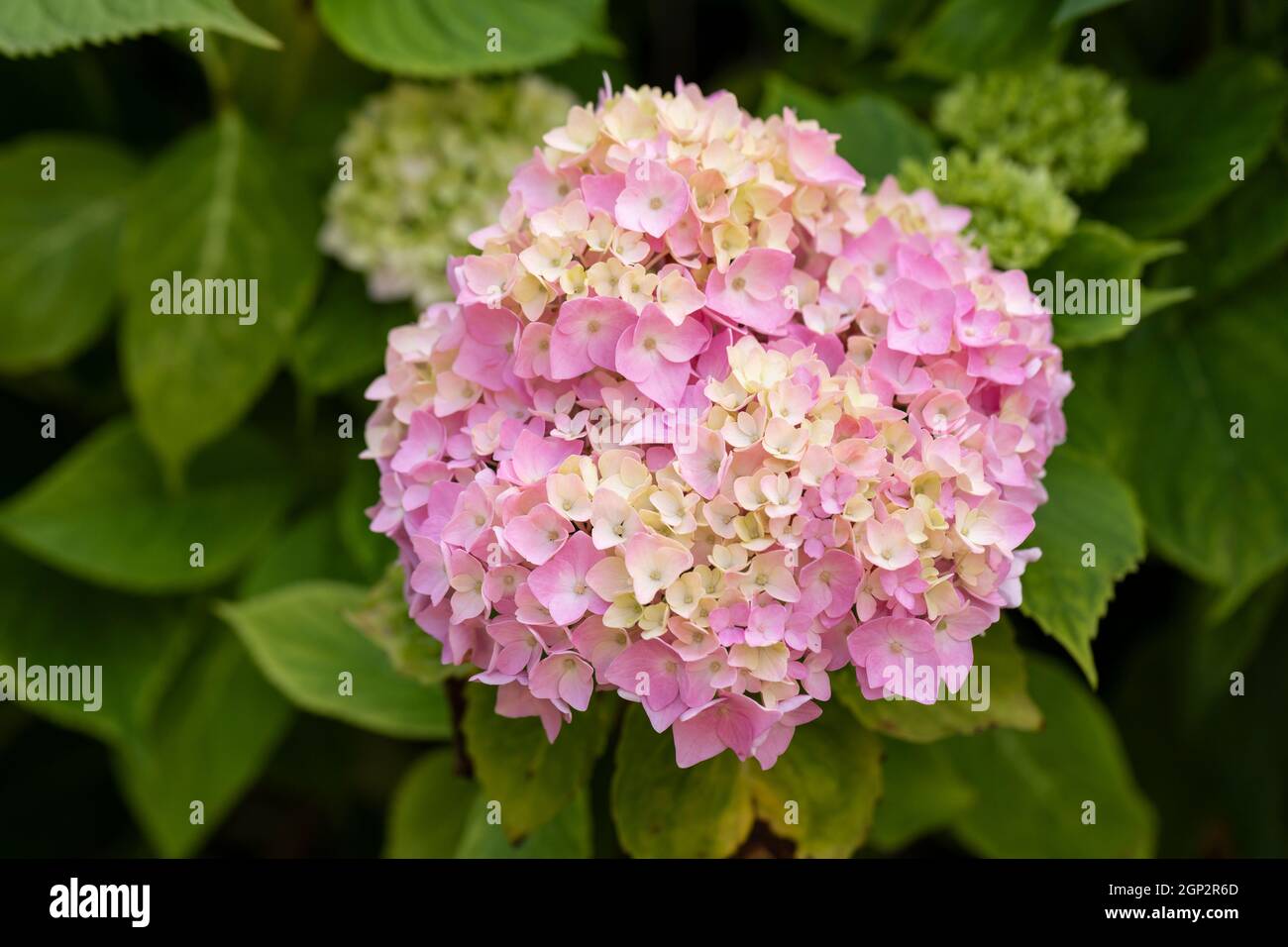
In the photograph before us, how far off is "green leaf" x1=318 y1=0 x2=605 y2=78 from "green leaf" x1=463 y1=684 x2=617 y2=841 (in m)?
0.62

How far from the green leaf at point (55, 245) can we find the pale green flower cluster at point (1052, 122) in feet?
3.29

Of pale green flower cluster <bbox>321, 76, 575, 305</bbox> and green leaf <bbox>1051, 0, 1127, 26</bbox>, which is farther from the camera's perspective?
pale green flower cluster <bbox>321, 76, 575, 305</bbox>

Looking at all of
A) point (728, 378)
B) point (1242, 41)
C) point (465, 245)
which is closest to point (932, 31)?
point (1242, 41)

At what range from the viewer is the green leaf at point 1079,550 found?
31.6 inches

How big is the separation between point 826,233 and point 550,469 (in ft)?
0.86

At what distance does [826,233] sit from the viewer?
2.61 ft

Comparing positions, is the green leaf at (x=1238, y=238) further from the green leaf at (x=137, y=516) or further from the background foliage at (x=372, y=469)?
the green leaf at (x=137, y=516)

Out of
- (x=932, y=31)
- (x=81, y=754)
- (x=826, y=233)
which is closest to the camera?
(x=826, y=233)

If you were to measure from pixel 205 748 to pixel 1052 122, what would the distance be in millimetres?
1175

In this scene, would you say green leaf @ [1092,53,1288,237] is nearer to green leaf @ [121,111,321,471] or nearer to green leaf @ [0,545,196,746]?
green leaf @ [121,111,321,471]

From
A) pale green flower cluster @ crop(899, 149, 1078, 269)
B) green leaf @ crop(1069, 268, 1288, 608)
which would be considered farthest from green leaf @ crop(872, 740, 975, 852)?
pale green flower cluster @ crop(899, 149, 1078, 269)

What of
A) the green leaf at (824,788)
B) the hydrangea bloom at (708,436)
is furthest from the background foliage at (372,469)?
the hydrangea bloom at (708,436)

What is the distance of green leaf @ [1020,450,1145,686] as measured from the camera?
804 millimetres

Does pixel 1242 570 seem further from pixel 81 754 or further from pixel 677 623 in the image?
pixel 81 754
